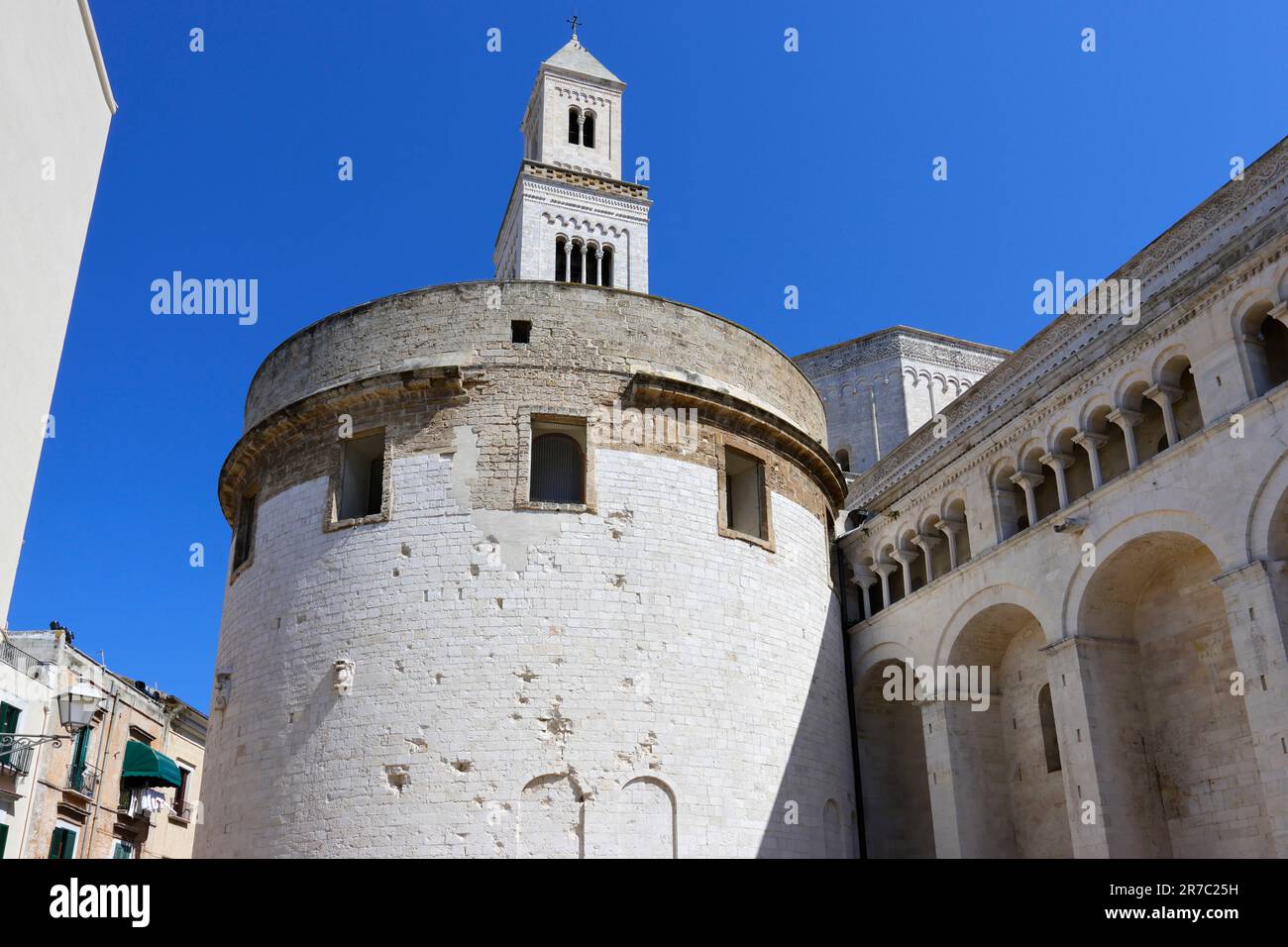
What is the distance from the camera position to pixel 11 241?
733 centimetres

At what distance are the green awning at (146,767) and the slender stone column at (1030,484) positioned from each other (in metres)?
18.9

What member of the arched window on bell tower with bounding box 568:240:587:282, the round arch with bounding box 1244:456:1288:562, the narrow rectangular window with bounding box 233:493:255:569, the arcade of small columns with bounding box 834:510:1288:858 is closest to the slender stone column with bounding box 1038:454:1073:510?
the arcade of small columns with bounding box 834:510:1288:858

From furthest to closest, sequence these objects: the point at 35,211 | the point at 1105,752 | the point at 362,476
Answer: the point at 362,476, the point at 1105,752, the point at 35,211

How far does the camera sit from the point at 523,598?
15.1m

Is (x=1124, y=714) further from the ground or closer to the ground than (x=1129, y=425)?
closer to the ground

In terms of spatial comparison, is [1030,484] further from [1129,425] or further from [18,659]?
[18,659]

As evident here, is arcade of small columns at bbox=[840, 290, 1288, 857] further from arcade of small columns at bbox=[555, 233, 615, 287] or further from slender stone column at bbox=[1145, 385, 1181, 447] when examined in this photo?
arcade of small columns at bbox=[555, 233, 615, 287]

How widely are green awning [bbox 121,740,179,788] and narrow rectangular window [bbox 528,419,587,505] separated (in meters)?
13.6

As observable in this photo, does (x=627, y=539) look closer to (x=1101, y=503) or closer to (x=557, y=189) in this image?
(x=1101, y=503)

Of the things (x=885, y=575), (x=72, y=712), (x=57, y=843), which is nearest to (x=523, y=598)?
(x=885, y=575)

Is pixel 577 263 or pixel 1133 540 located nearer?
pixel 1133 540

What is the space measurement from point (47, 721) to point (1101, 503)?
19568 mm

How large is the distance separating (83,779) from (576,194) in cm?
2422

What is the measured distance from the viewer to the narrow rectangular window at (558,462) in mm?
16344
